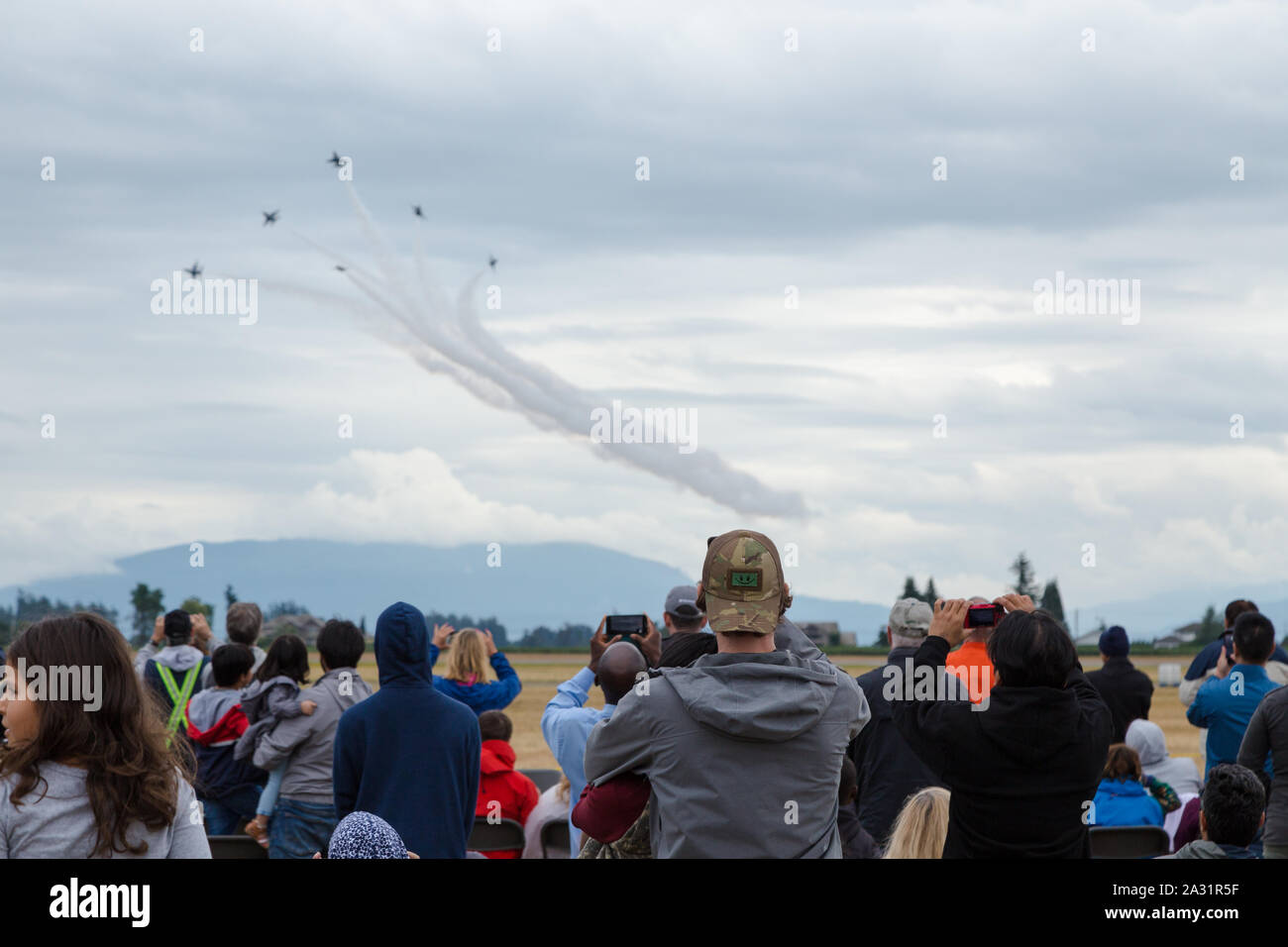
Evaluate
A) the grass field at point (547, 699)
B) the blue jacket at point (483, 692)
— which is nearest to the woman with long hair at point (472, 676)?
the blue jacket at point (483, 692)

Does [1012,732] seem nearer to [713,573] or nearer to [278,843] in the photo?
[713,573]

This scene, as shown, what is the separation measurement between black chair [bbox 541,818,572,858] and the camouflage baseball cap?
4169mm

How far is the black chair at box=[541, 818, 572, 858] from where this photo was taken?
8258 mm

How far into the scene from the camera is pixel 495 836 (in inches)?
335

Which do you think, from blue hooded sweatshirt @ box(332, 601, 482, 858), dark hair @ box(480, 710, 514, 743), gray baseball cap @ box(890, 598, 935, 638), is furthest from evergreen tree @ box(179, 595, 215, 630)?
gray baseball cap @ box(890, 598, 935, 638)

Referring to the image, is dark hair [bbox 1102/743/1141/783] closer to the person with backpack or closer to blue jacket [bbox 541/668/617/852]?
blue jacket [bbox 541/668/617/852]

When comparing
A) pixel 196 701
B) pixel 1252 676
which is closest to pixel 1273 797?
pixel 1252 676

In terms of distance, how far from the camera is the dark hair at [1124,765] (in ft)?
31.9

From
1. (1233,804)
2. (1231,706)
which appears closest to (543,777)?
(1231,706)

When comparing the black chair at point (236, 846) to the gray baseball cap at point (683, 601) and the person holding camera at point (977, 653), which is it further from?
the person holding camera at point (977, 653)

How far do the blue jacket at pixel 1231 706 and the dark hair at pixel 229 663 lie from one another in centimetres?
711

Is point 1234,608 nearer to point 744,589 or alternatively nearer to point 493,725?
point 493,725

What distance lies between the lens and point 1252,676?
9.73 meters
